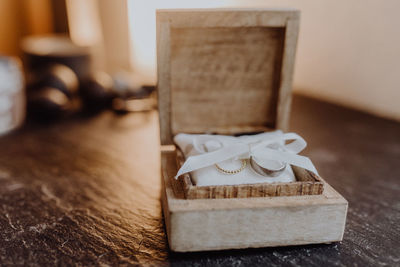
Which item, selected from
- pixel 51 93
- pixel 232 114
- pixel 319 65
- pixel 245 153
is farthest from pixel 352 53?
pixel 51 93

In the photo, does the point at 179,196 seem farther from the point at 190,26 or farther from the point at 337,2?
the point at 337,2

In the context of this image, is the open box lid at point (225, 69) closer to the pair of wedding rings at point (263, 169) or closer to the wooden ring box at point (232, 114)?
the wooden ring box at point (232, 114)

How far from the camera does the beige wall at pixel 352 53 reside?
112cm

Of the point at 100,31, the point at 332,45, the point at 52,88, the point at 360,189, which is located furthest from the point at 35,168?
the point at 100,31

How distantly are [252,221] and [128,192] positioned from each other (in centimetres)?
32

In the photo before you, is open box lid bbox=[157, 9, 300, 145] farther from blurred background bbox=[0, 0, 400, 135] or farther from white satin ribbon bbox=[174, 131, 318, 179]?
blurred background bbox=[0, 0, 400, 135]

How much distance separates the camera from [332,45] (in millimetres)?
1288

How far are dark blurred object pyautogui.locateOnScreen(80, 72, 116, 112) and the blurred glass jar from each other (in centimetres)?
22

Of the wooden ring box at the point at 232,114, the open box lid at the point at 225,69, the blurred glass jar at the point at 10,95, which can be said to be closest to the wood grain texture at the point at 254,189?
the wooden ring box at the point at 232,114

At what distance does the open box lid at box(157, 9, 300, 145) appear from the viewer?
2.10 ft

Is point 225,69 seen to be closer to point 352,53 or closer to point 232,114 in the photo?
point 232,114

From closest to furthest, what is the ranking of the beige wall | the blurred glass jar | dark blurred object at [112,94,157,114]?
the blurred glass jar
the beige wall
dark blurred object at [112,94,157,114]

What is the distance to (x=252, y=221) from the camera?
50 centimetres

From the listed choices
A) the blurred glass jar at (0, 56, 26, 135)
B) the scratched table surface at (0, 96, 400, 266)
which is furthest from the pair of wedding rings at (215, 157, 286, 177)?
the blurred glass jar at (0, 56, 26, 135)
